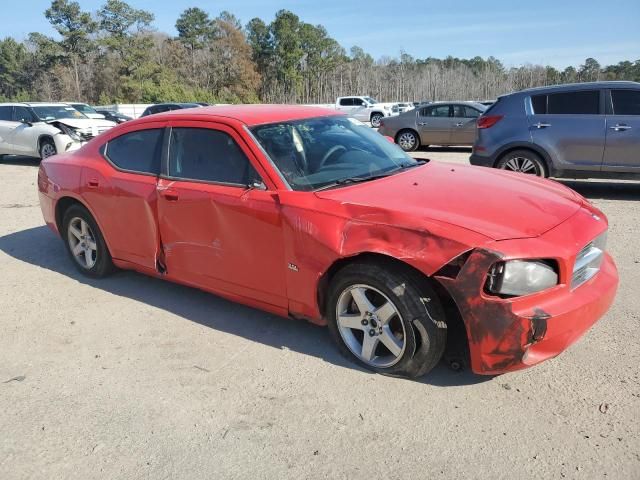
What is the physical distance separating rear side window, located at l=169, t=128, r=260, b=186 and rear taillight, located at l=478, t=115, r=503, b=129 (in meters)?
5.80

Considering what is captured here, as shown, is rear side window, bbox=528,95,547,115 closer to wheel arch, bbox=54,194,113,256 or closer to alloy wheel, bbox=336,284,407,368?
alloy wheel, bbox=336,284,407,368

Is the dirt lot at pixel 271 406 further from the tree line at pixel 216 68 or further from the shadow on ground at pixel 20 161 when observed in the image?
the tree line at pixel 216 68

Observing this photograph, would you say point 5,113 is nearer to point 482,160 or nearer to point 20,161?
point 20,161

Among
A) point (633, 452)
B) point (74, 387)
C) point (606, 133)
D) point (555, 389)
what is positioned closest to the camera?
point (633, 452)

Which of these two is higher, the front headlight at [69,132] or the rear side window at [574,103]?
the rear side window at [574,103]

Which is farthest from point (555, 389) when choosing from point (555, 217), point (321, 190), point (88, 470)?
point (88, 470)

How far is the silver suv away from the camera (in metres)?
7.64

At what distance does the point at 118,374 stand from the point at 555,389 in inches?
102

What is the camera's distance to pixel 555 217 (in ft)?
10.2

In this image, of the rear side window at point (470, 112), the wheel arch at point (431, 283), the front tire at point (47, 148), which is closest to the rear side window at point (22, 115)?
the front tire at point (47, 148)

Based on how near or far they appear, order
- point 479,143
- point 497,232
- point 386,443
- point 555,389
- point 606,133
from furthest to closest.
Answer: point 479,143 < point 606,133 < point 555,389 < point 497,232 < point 386,443

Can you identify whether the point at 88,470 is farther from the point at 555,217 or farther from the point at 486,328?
the point at 555,217

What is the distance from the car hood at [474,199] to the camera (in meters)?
2.90

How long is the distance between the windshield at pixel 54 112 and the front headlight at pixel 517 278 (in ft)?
46.6
